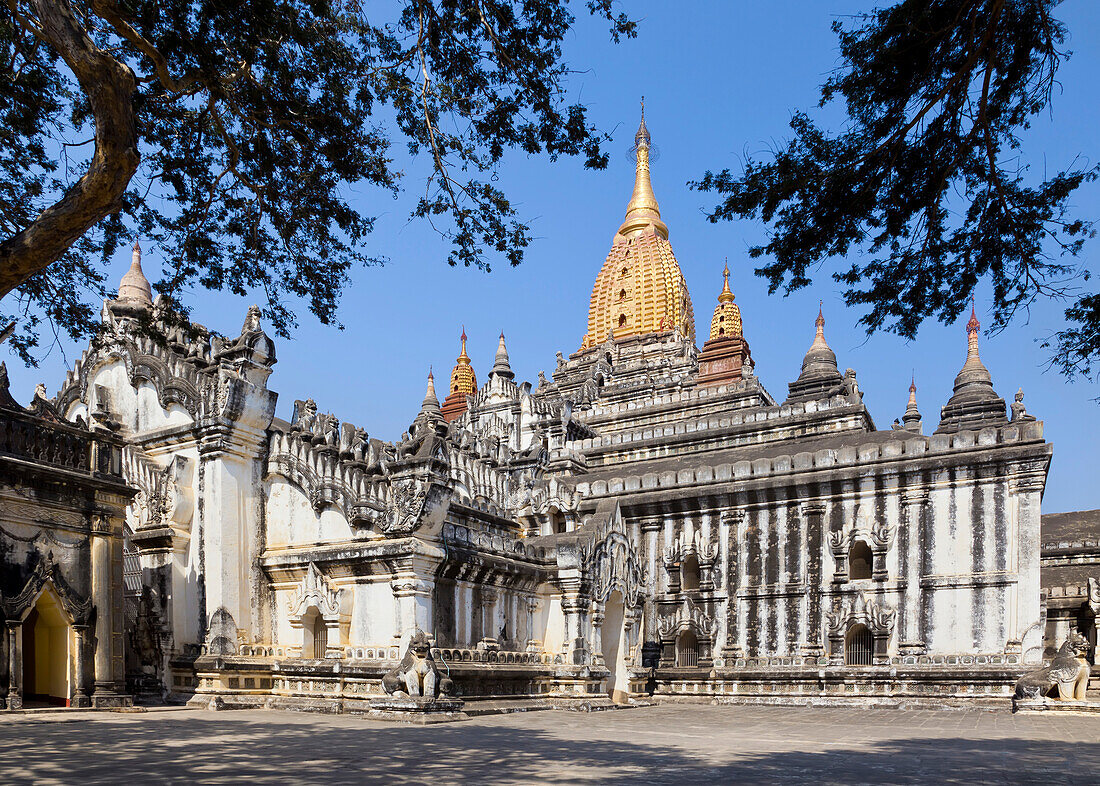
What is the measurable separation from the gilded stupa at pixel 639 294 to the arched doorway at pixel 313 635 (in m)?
48.6

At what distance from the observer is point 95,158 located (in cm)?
793

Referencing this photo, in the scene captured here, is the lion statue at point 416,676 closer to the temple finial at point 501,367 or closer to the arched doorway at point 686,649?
the arched doorway at point 686,649

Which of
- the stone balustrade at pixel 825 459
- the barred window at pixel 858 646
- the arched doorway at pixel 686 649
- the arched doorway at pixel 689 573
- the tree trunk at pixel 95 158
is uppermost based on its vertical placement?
the tree trunk at pixel 95 158

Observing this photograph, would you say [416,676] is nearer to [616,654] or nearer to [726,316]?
[616,654]

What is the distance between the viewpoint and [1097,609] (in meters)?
30.9

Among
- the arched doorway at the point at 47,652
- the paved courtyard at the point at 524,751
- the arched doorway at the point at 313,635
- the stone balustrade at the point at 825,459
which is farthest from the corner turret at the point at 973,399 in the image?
the arched doorway at the point at 47,652

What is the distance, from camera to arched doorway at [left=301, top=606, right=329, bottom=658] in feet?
68.4

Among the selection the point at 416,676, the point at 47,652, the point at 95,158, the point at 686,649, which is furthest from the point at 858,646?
the point at 95,158

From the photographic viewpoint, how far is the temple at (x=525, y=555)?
19.4 meters

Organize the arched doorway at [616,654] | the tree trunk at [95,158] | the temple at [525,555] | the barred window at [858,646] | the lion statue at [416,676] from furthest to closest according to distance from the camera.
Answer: the barred window at [858,646] → the arched doorway at [616,654] → the temple at [525,555] → the lion statue at [416,676] → the tree trunk at [95,158]

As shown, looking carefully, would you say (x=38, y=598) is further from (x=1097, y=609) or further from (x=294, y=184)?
(x=1097, y=609)

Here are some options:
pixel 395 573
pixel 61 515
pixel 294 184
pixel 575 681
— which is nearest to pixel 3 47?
pixel 294 184

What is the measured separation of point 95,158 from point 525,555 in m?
16.6

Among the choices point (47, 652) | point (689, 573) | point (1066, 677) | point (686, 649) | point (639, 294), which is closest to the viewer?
point (47, 652)
